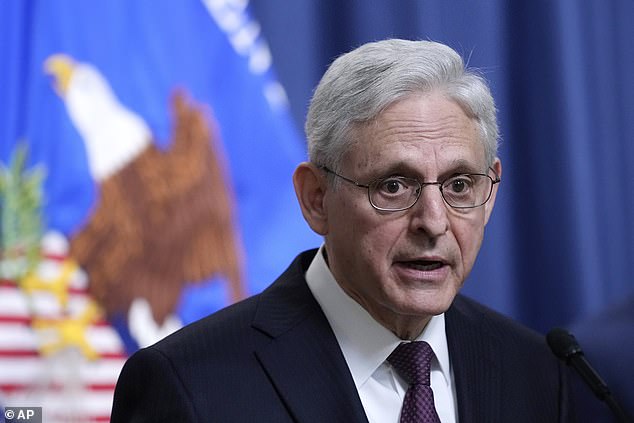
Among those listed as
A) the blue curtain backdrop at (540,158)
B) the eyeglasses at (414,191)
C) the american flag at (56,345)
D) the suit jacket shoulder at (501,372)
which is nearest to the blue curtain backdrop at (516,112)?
the blue curtain backdrop at (540,158)

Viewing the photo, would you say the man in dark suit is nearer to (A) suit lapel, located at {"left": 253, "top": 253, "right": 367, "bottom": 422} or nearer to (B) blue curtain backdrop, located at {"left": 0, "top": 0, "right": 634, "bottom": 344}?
(A) suit lapel, located at {"left": 253, "top": 253, "right": 367, "bottom": 422}

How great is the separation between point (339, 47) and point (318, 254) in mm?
1555

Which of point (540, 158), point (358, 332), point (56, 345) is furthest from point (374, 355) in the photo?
point (540, 158)

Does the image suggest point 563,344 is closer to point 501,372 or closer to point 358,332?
point 501,372

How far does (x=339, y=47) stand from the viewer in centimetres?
343

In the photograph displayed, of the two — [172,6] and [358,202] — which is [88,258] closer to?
[172,6]

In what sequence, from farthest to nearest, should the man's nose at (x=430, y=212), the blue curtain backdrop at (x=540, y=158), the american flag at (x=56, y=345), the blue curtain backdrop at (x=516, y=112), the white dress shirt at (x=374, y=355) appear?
the blue curtain backdrop at (x=540, y=158)
the blue curtain backdrop at (x=516, y=112)
the american flag at (x=56, y=345)
the white dress shirt at (x=374, y=355)
the man's nose at (x=430, y=212)

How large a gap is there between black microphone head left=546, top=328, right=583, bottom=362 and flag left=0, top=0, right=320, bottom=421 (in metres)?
1.53

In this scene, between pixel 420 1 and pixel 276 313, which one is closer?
pixel 276 313

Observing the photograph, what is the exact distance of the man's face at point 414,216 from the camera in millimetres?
1749

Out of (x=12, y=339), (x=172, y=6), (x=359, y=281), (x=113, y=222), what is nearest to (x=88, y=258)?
(x=113, y=222)

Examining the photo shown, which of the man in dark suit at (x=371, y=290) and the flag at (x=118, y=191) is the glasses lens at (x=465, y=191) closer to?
the man in dark suit at (x=371, y=290)

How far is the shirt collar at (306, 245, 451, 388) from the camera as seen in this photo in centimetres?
189

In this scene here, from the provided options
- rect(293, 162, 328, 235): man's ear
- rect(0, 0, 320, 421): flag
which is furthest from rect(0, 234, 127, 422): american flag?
rect(293, 162, 328, 235): man's ear
